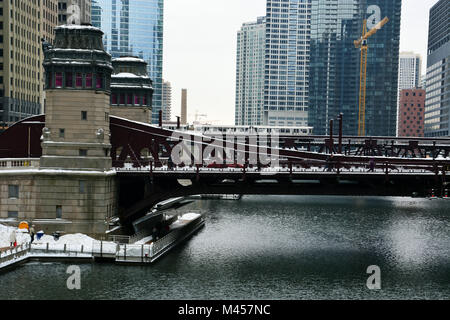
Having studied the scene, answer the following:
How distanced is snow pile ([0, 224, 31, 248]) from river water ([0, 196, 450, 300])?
4.14 m

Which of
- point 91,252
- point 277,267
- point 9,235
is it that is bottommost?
point 277,267

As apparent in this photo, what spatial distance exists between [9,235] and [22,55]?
12136 cm

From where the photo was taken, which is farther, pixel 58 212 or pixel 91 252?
pixel 58 212

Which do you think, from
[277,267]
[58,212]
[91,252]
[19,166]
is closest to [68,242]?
[91,252]

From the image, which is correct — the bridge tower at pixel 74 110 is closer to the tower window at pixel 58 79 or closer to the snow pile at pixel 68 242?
the tower window at pixel 58 79

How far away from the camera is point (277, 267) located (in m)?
52.3

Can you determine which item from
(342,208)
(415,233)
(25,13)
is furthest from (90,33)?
(25,13)

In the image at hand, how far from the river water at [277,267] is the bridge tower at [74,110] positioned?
434 inches

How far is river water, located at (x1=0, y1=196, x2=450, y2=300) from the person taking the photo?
44.0 m

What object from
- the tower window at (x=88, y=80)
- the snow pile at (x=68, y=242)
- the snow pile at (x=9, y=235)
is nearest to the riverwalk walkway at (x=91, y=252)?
the snow pile at (x=68, y=242)

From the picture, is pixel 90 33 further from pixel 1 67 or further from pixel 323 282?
pixel 1 67

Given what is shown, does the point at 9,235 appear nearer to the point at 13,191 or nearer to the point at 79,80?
the point at 13,191

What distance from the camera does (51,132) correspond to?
182 feet
